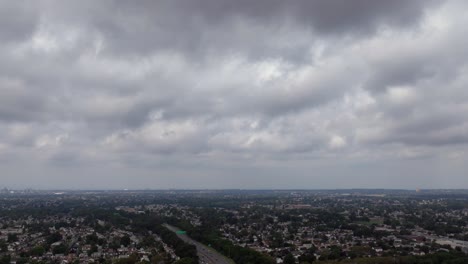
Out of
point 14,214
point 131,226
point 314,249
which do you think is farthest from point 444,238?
point 14,214

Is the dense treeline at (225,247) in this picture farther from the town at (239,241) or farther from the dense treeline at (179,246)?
the dense treeline at (179,246)

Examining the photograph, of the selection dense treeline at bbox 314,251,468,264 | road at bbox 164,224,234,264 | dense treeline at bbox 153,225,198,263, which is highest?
dense treeline at bbox 314,251,468,264

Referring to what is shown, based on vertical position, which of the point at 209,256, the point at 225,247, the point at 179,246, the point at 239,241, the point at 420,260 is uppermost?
the point at 420,260

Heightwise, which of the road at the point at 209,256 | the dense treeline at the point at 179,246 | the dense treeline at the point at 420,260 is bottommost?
the road at the point at 209,256

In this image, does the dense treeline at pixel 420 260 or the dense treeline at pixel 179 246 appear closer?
the dense treeline at pixel 420 260

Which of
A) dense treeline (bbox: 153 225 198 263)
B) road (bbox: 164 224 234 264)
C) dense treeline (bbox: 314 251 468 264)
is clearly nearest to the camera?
dense treeline (bbox: 314 251 468 264)

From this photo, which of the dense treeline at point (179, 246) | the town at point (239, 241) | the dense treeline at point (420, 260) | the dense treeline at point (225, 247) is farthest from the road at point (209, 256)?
the dense treeline at point (420, 260)

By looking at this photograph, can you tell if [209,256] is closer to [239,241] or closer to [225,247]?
[225,247]

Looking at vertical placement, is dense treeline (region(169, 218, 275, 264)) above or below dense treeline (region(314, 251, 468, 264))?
below

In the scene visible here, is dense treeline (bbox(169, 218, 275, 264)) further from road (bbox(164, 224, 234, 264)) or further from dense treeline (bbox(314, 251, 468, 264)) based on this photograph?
dense treeline (bbox(314, 251, 468, 264))

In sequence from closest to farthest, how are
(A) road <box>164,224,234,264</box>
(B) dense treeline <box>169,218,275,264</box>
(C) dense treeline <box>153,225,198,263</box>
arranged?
(B) dense treeline <box>169,218,275,264</box> < (A) road <box>164,224,234,264</box> < (C) dense treeline <box>153,225,198,263</box>

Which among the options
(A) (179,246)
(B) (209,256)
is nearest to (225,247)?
(B) (209,256)

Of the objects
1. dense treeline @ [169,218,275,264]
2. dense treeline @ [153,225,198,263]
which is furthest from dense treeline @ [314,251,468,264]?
dense treeline @ [153,225,198,263]
